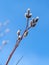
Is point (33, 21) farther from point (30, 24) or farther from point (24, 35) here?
point (24, 35)

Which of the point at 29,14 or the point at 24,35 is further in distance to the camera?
the point at 29,14

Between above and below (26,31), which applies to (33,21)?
above

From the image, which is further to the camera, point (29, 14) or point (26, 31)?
point (29, 14)

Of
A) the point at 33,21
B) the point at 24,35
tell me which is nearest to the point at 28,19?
the point at 33,21

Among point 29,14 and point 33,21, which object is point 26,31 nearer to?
point 33,21

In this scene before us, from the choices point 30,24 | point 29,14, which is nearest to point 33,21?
point 30,24

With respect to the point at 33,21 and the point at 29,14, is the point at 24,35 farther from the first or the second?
the point at 29,14

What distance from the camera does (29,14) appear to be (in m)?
1.73

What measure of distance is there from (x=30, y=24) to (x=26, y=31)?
3.9 inches

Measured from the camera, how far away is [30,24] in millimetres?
1558

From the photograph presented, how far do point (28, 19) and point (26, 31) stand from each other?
146mm

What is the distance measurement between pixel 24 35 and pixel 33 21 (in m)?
0.18

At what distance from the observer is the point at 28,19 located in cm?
165

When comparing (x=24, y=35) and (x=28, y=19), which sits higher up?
(x=28, y=19)
